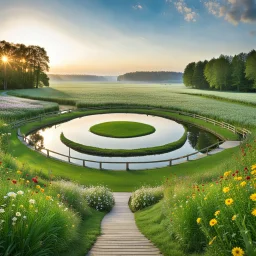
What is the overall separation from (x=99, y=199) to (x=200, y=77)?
119 metres

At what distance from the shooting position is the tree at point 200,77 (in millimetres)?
120312

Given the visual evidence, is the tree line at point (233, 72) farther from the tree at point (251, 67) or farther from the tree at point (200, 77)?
the tree at point (200, 77)

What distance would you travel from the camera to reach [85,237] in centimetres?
852

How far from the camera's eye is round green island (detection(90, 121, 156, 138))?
123 ft

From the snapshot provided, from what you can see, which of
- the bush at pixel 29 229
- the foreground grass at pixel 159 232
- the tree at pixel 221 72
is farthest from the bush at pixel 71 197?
the tree at pixel 221 72

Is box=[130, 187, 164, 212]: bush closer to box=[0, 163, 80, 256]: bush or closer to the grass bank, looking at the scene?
box=[0, 163, 80, 256]: bush

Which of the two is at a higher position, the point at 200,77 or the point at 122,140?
the point at 200,77

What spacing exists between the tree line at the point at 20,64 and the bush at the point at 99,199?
8769cm

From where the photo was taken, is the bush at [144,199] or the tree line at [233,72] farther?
the tree line at [233,72]

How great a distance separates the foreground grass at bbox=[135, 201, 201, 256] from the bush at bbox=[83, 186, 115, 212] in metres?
3.12

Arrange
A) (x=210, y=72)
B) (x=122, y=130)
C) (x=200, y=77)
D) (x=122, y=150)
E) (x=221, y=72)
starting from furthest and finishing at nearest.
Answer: (x=200, y=77) → (x=210, y=72) → (x=221, y=72) → (x=122, y=130) → (x=122, y=150)

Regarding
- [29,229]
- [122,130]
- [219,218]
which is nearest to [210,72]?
[122,130]

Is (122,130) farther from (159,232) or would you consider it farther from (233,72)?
(233,72)

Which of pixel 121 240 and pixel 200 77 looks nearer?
pixel 121 240
